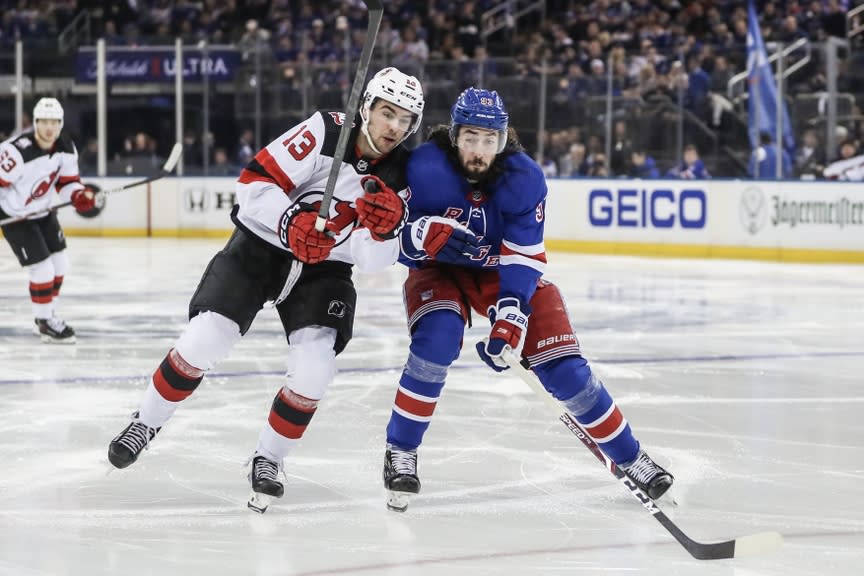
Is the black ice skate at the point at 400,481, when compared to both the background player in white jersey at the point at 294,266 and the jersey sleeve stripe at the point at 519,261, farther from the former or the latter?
the jersey sleeve stripe at the point at 519,261

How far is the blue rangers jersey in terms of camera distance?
3.53 meters

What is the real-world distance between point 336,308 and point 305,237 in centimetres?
30

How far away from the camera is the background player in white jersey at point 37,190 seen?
7.20 metres

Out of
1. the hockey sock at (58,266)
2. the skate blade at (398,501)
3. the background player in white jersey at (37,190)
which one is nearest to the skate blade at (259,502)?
the skate blade at (398,501)

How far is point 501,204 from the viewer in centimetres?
354

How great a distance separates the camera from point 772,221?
39.9 feet

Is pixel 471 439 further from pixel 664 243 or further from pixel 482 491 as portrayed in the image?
pixel 664 243

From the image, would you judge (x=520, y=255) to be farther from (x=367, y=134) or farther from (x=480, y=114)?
(x=367, y=134)

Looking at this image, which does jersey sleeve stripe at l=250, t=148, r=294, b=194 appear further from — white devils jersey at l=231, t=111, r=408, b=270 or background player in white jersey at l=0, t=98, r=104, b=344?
background player in white jersey at l=0, t=98, r=104, b=344

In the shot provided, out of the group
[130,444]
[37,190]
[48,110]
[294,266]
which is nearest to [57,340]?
[37,190]

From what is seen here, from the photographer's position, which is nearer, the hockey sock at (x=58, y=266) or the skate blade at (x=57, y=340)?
the skate blade at (x=57, y=340)

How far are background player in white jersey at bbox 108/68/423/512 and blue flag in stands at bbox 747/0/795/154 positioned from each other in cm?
883

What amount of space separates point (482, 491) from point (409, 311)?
1.70ft

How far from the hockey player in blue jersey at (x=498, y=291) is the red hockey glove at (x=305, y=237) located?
0.84 ft
